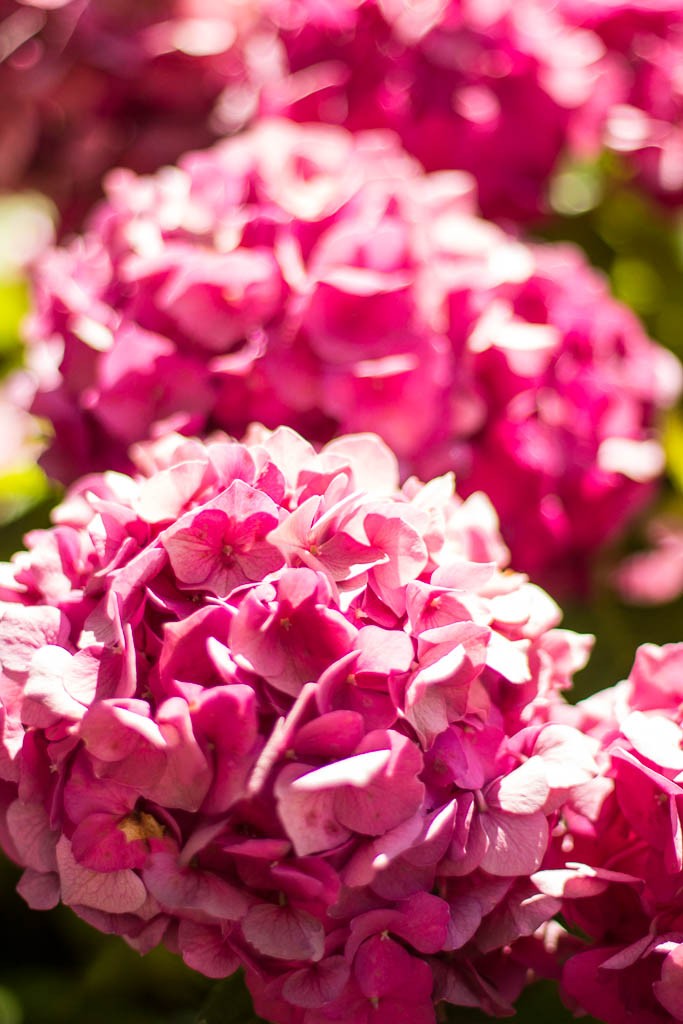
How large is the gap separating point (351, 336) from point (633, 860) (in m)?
0.33

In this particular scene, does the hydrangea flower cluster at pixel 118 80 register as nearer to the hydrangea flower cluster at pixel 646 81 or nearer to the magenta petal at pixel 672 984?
the hydrangea flower cluster at pixel 646 81

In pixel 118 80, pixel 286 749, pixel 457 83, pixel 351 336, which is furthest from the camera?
pixel 118 80

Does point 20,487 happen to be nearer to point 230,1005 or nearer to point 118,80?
point 118,80

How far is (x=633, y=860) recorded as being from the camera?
54 centimetres

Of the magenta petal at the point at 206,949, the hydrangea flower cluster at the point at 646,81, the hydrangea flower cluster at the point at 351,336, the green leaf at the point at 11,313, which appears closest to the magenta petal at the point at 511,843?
the magenta petal at the point at 206,949

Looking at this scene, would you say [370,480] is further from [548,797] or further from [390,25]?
[390,25]

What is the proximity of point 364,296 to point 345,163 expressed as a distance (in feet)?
0.52

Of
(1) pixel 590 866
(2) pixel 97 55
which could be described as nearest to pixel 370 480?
(1) pixel 590 866

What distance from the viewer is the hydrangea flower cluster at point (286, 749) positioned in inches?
18.7

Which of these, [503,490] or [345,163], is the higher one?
[345,163]

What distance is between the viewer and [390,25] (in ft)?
3.10

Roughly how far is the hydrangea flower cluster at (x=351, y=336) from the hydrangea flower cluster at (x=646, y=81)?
204mm

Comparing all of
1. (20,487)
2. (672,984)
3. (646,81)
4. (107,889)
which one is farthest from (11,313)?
(672,984)

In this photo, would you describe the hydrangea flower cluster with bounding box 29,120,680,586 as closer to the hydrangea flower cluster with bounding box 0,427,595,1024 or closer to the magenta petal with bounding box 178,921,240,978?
the hydrangea flower cluster with bounding box 0,427,595,1024
